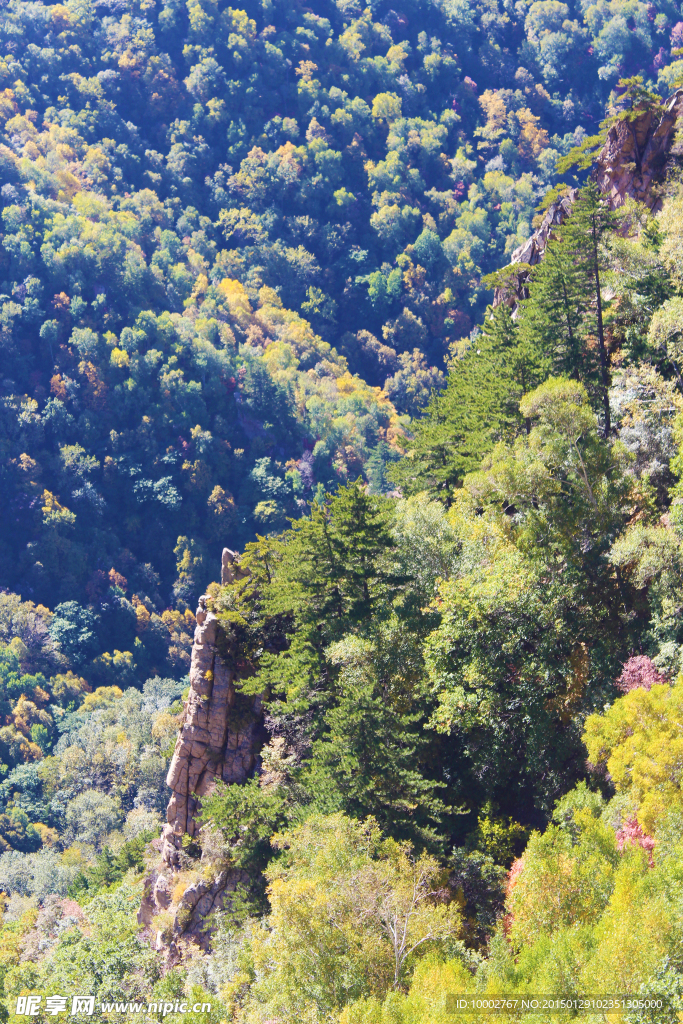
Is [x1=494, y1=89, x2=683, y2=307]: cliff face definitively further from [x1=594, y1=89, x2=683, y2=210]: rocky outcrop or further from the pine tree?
the pine tree

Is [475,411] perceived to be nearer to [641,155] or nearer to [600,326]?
[600,326]

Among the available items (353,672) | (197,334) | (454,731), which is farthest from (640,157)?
(197,334)

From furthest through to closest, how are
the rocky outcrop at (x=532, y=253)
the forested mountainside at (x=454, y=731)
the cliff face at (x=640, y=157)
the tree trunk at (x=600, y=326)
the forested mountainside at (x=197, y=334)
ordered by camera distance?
the forested mountainside at (x=197, y=334) → the rocky outcrop at (x=532, y=253) → the cliff face at (x=640, y=157) → the tree trunk at (x=600, y=326) → the forested mountainside at (x=454, y=731)

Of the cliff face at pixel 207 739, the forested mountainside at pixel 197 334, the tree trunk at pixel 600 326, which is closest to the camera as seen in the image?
the cliff face at pixel 207 739

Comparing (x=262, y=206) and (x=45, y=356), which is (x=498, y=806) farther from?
(x=262, y=206)

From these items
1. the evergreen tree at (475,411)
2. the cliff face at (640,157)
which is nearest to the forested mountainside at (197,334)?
the cliff face at (640,157)

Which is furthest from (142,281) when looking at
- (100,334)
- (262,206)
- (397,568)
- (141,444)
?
(397,568)

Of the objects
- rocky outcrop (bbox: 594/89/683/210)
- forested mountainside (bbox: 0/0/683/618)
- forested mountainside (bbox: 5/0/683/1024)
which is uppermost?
forested mountainside (bbox: 0/0/683/618)

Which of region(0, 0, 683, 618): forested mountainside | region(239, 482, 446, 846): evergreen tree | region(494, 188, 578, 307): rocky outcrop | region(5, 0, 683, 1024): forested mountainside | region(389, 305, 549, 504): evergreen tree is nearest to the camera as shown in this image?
region(5, 0, 683, 1024): forested mountainside

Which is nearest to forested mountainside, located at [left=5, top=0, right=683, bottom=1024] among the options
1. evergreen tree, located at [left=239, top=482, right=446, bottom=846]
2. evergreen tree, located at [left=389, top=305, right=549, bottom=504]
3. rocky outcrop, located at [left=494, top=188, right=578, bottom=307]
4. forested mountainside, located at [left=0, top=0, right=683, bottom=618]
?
evergreen tree, located at [left=239, top=482, right=446, bottom=846]

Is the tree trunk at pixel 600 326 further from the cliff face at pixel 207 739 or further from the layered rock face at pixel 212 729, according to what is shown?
the layered rock face at pixel 212 729

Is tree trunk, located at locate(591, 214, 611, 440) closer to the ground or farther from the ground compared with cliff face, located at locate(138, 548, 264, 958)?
farther from the ground

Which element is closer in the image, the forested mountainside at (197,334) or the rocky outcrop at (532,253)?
the rocky outcrop at (532,253)

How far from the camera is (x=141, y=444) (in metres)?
155
